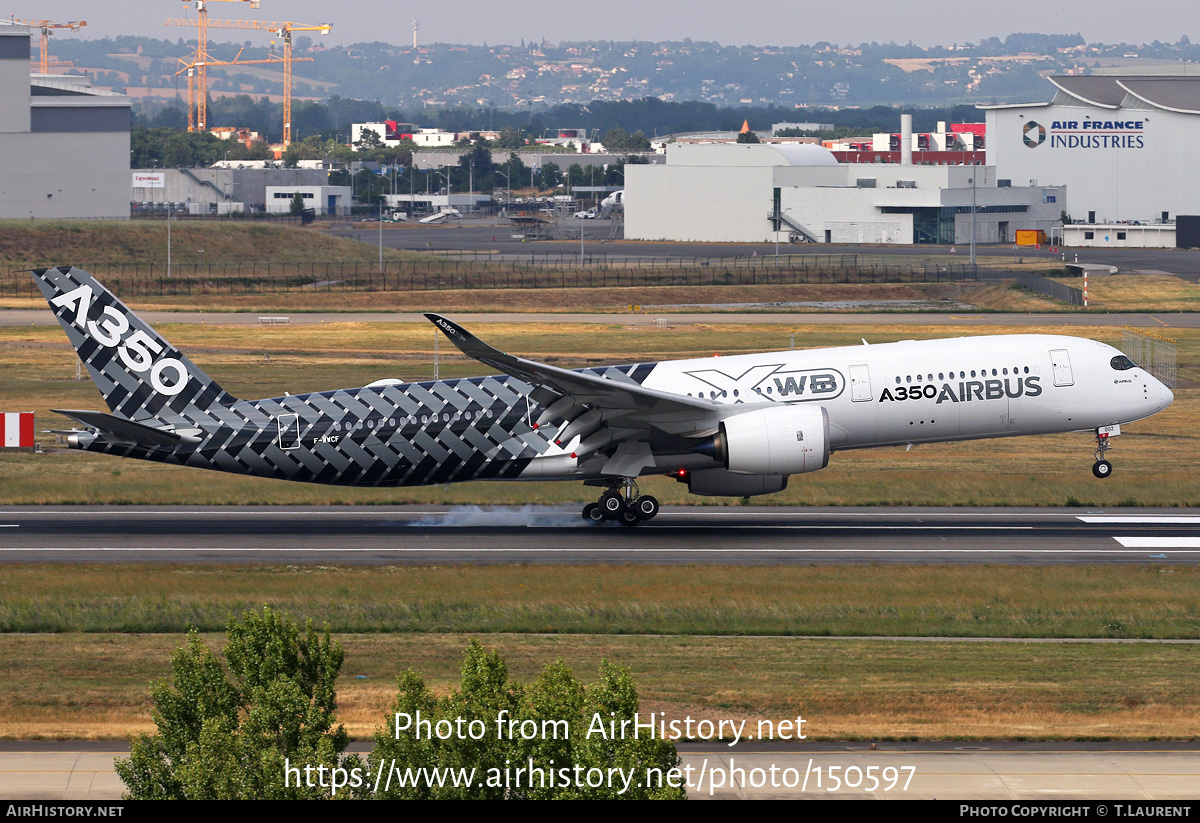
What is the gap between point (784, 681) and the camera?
82.9 ft

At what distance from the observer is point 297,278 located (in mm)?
136250

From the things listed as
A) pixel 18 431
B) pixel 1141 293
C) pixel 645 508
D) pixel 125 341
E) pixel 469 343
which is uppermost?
pixel 469 343

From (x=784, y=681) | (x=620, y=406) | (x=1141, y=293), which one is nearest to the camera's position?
(x=784, y=681)

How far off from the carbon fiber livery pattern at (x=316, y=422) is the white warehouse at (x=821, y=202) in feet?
481

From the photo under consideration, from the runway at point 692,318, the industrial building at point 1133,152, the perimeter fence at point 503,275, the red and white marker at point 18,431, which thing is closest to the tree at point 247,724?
the red and white marker at point 18,431

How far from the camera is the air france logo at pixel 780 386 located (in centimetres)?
3912

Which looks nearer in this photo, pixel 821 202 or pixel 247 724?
pixel 247 724

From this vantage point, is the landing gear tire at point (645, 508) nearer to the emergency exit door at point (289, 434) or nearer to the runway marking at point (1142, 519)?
the emergency exit door at point (289, 434)

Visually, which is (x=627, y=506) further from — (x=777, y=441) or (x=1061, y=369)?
(x=1061, y=369)

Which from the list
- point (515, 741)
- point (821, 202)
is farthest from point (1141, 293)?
point (515, 741)

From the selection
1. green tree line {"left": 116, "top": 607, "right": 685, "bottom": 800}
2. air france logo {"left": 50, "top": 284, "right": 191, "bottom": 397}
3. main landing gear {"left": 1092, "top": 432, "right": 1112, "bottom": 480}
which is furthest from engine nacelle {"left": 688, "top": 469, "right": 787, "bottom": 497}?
green tree line {"left": 116, "top": 607, "right": 685, "bottom": 800}

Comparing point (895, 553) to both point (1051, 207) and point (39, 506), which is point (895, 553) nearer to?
point (39, 506)

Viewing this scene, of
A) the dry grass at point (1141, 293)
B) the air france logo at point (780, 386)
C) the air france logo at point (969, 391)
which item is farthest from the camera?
the dry grass at point (1141, 293)

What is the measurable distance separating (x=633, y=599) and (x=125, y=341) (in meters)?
16.1
